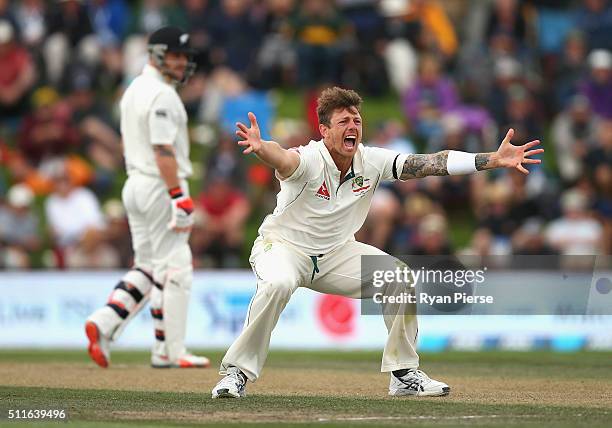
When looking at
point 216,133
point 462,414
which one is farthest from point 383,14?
point 462,414

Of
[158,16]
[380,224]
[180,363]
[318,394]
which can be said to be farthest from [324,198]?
[158,16]

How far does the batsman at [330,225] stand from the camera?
1029 centimetres

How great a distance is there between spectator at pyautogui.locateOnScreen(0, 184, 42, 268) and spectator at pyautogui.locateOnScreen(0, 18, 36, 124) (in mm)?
3113

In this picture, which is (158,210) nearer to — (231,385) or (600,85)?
(231,385)

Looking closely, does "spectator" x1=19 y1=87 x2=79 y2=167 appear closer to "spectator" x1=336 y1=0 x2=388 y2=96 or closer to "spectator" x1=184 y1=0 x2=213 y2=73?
"spectator" x1=184 y1=0 x2=213 y2=73

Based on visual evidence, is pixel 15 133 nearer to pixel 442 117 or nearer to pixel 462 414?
pixel 442 117

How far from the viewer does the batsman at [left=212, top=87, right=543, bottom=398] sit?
1029cm

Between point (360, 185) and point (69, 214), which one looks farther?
point (69, 214)

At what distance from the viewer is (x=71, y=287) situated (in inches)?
773

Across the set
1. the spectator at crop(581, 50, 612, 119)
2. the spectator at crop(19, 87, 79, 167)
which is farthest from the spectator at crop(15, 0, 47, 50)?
the spectator at crop(581, 50, 612, 119)

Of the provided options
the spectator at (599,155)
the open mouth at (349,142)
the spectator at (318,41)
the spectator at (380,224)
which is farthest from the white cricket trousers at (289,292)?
the spectator at (318,41)

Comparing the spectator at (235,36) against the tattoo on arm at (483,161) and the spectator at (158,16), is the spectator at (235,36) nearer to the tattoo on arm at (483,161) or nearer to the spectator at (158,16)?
the spectator at (158,16)

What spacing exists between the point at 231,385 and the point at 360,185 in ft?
6.69

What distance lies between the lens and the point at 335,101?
1050 cm
